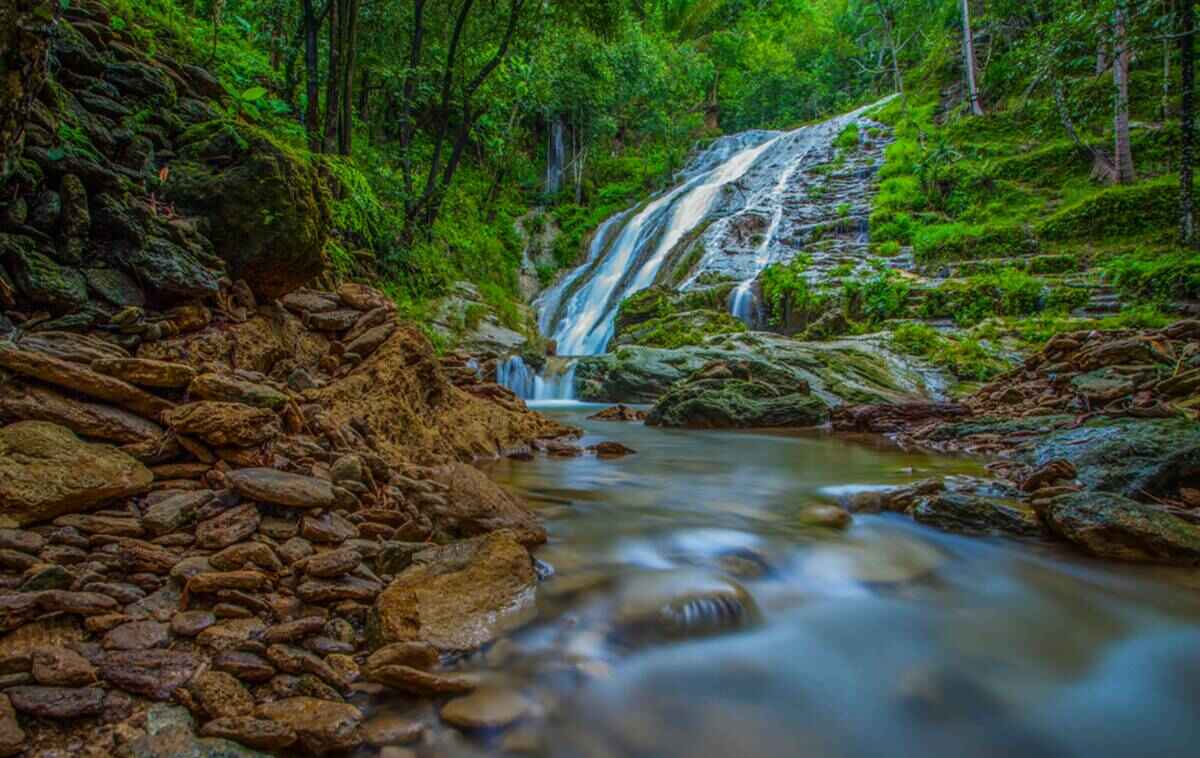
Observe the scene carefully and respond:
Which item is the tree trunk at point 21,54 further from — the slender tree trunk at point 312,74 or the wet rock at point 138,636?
the slender tree trunk at point 312,74

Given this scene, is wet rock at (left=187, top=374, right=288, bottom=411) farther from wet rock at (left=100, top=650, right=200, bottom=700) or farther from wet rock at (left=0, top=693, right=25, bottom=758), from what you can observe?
wet rock at (left=0, top=693, right=25, bottom=758)

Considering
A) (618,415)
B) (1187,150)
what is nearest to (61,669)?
(618,415)

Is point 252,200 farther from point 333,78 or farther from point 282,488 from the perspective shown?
point 333,78

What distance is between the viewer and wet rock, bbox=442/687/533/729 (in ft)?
5.45

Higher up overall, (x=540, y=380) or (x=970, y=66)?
(x=970, y=66)

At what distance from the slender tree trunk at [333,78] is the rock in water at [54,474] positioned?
582 cm

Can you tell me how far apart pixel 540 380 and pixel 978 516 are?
888cm

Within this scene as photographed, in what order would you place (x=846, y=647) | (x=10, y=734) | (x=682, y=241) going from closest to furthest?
(x=10, y=734), (x=846, y=647), (x=682, y=241)

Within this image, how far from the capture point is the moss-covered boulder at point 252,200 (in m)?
3.54

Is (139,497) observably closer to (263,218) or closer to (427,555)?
(427,555)

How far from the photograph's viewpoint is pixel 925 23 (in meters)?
32.2

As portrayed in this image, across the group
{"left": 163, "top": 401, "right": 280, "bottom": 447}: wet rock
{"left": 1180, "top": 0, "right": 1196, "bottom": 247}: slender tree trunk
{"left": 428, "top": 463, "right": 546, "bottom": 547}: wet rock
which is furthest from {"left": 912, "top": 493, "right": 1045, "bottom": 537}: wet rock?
{"left": 1180, "top": 0, "right": 1196, "bottom": 247}: slender tree trunk

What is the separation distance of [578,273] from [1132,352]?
16.9m

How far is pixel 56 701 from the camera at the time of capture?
1.38 m
